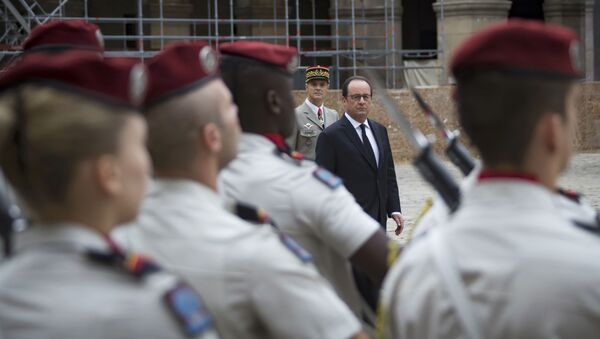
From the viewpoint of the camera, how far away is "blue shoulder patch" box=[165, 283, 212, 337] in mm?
2350

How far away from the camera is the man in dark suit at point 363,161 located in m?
8.20

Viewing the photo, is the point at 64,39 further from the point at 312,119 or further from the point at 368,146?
the point at 312,119

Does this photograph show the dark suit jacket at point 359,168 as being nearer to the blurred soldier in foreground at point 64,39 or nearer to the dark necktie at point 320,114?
the dark necktie at point 320,114

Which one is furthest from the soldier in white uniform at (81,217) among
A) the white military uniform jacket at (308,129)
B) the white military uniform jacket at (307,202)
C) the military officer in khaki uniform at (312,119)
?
the white military uniform jacket at (308,129)

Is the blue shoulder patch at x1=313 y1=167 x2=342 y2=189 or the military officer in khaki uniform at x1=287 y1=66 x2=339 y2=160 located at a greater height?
the blue shoulder patch at x1=313 y1=167 x2=342 y2=189

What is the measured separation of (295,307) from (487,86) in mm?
803

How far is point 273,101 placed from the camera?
4242mm

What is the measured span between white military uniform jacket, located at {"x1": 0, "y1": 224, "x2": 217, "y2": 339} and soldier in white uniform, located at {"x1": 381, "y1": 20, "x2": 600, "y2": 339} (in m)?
0.50

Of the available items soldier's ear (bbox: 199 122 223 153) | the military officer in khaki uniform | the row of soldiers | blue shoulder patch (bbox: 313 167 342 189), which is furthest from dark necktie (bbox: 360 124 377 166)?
the row of soldiers

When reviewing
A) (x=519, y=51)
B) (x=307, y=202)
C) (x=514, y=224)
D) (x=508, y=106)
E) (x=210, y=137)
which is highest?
(x=519, y=51)

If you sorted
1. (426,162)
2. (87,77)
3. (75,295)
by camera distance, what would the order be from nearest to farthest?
(75,295), (87,77), (426,162)

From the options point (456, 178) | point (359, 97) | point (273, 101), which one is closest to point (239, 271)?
point (273, 101)

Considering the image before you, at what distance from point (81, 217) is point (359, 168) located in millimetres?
5897

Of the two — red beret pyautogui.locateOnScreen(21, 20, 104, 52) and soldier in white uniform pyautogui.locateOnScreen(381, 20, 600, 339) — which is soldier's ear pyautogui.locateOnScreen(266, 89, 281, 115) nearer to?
red beret pyautogui.locateOnScreen(21, 20, 104, 52)
